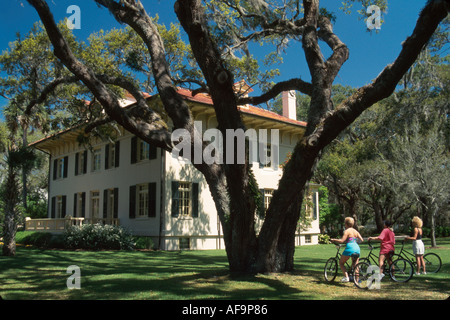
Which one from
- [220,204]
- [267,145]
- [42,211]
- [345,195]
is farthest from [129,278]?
[345,195]

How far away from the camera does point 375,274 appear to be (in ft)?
26.6

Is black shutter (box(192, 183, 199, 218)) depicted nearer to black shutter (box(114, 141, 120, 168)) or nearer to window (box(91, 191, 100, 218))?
black shutter (box(114, 141, 120, 168))

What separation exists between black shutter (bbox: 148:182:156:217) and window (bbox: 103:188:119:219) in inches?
128

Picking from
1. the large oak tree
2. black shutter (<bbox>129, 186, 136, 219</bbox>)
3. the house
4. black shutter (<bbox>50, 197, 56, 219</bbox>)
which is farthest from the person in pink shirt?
black shutter (<bbox>50, 197, 56, 219</bbox>)

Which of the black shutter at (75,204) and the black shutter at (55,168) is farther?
the black shutter at (55,168)

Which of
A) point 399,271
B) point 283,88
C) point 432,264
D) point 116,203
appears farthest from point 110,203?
point 399,271

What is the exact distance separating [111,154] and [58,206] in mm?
7547

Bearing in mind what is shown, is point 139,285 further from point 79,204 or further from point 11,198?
point 79,204

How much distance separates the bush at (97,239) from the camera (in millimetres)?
19438

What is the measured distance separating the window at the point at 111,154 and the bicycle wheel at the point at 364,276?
58.6 ft

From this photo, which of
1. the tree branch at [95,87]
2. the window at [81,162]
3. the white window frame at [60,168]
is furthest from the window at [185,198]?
the white window frame at [60,168]

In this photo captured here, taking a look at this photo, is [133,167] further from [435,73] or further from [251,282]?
[435,73]

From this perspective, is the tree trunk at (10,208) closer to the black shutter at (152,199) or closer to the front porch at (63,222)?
the front porch at (63,222)

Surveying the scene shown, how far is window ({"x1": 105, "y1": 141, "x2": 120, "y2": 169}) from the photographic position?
2384cm
